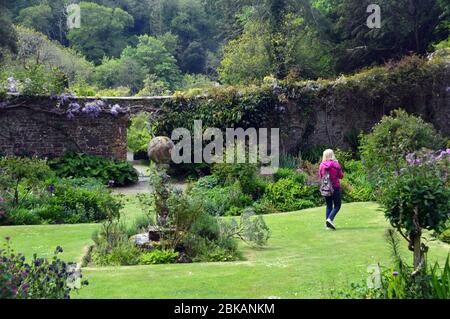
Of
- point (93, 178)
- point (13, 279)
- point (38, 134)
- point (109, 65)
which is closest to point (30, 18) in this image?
point (109, 65)

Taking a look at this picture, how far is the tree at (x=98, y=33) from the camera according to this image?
147ft

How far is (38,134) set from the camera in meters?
19.9

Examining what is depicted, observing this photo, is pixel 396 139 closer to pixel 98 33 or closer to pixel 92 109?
pixel 92 109

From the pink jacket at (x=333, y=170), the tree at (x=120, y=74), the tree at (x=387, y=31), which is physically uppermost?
the tree at (x=387, y=31)

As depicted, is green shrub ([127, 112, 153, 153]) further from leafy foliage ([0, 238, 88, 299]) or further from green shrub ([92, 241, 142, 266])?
leafy foliage ([0, 238, 88, 299])

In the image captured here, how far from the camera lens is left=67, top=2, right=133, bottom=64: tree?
4484cm

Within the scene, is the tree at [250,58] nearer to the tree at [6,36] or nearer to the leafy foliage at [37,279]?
the tree at [6,36]

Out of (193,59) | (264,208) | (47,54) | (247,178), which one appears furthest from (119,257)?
(193,59)

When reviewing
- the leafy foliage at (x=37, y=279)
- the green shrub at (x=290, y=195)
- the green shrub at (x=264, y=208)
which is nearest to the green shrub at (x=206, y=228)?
the leafy foliage at (x=37, y=279)

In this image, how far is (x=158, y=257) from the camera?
937 centimetres

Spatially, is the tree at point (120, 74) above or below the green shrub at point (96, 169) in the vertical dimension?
above

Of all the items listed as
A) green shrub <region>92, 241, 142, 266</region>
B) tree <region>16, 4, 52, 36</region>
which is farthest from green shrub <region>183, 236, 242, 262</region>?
tree <region>16, 4, 52, 36</region>

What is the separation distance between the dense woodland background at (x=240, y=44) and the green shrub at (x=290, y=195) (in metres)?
5.66

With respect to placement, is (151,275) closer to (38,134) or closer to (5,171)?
(5,171)
